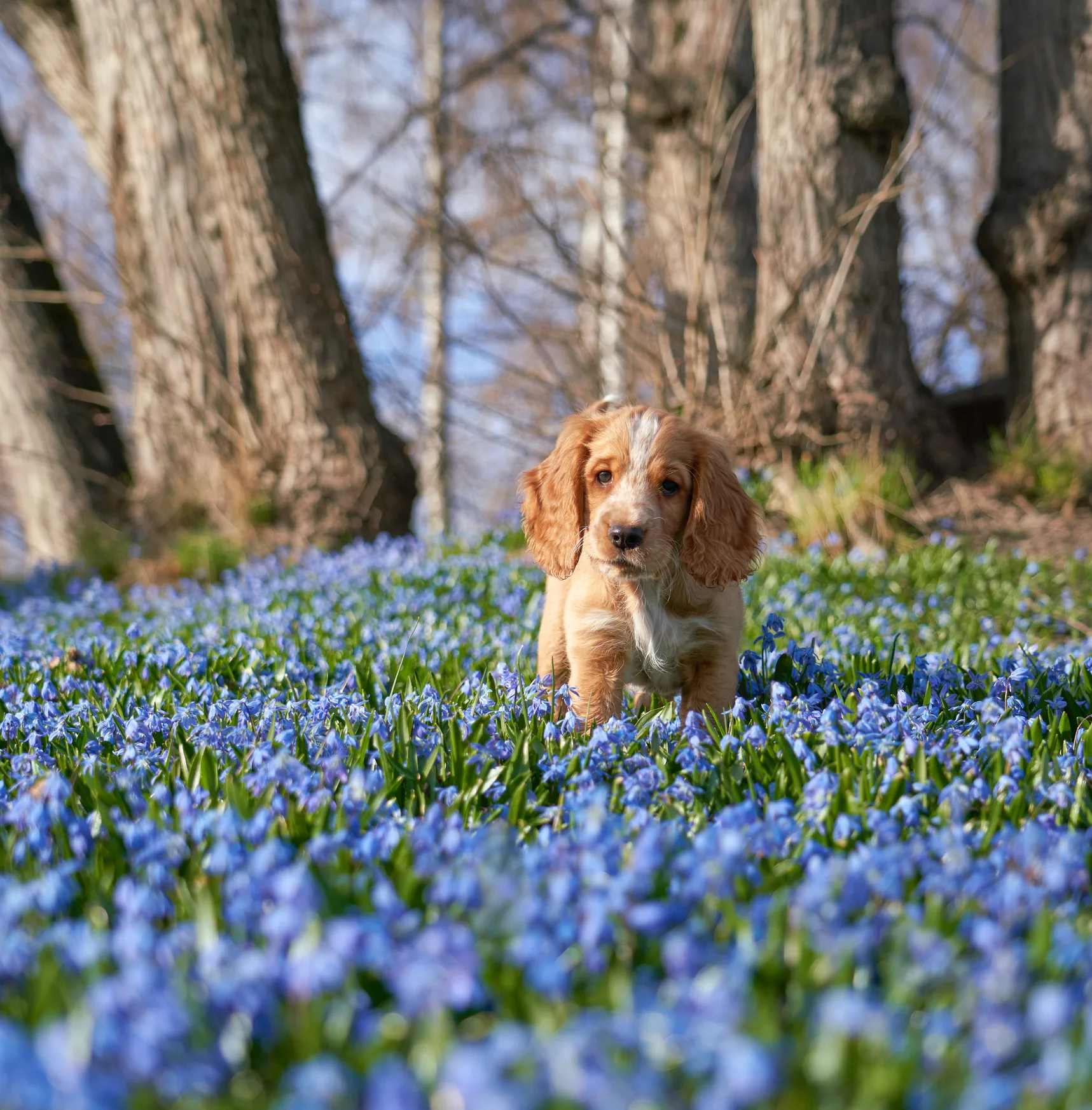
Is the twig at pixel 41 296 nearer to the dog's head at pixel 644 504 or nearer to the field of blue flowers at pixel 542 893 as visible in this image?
the field of blue flowers at pixel 542 893

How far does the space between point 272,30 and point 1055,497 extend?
7600mm

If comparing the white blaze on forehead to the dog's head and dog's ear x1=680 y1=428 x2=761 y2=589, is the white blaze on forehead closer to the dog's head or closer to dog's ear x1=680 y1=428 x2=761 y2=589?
the dog's head

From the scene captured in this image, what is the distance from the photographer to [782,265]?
7.79 meters

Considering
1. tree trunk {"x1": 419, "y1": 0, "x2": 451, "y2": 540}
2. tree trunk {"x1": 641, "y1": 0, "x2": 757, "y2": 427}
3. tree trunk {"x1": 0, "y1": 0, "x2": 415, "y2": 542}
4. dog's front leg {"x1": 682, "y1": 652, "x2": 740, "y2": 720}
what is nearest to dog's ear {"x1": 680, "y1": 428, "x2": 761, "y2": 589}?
dog's front leg {"x1": 682, "y1": 652, "x2": 740, "y2": 720}

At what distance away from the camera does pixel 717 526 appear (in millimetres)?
3338

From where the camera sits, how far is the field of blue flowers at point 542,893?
1.21 meters

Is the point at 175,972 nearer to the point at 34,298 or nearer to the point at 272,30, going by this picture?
the point at 272,30

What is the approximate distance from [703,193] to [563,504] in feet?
18.7

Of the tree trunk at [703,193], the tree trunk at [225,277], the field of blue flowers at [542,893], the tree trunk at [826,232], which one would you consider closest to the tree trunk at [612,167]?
the tree trunk at [703,193]

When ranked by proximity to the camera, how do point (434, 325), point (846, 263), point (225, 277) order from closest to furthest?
point (846, 263) → point (225, 277) → point (434, 325)

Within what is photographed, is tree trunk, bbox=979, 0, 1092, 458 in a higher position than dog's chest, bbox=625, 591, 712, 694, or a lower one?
higher

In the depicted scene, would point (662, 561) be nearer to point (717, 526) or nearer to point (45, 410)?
point (717, 526)

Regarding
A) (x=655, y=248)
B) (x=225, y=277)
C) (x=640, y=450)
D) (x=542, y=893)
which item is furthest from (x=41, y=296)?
(x=542, y=893)

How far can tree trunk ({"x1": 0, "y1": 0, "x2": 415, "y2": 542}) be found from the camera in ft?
26.4
